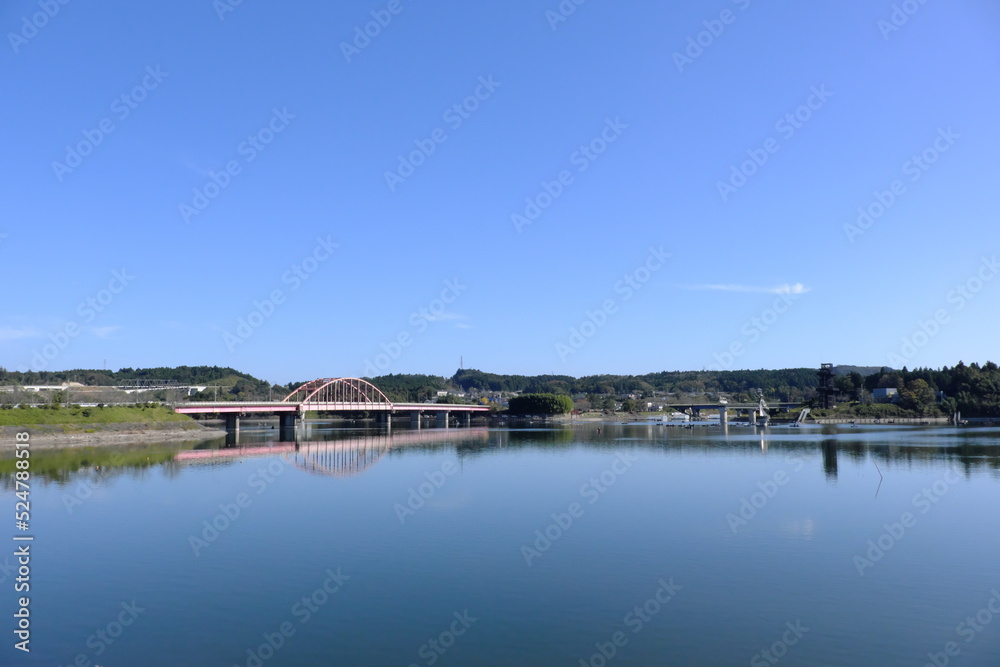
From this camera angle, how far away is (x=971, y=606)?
47.1 ft

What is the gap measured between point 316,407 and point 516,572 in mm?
85692

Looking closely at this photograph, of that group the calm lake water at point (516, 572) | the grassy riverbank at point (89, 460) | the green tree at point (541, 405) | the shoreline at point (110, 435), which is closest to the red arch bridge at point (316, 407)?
the shoreline at point (110, 435)

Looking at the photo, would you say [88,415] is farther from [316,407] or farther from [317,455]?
[316,407]

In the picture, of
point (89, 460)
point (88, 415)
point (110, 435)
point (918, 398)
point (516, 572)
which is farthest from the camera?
point (918, 398)

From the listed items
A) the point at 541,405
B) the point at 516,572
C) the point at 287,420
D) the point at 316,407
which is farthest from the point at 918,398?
the point at 516,572

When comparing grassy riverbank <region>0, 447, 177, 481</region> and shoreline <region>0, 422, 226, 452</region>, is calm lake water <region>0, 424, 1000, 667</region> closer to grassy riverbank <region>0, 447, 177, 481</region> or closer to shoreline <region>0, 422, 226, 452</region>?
grassy riverbank <region>0, 447, 177, 481</region>

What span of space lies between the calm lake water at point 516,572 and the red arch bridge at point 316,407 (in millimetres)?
46309

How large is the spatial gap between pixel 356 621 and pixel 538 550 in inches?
283

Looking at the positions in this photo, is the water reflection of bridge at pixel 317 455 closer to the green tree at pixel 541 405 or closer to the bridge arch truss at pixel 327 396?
the bridge arch truss at pixel 327 396

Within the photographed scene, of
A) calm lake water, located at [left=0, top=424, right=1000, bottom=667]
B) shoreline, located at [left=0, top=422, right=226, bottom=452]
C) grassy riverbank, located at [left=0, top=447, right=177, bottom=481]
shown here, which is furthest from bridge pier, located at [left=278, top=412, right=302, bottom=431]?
calm lake water, located at [left=0, top=424, right=1000, bottom=667]

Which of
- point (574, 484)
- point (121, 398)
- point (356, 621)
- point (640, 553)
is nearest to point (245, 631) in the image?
point (356, 621)

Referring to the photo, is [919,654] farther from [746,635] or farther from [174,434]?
[174,434]

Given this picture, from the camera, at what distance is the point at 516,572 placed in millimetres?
17094

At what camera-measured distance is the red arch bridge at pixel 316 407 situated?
79.9m
